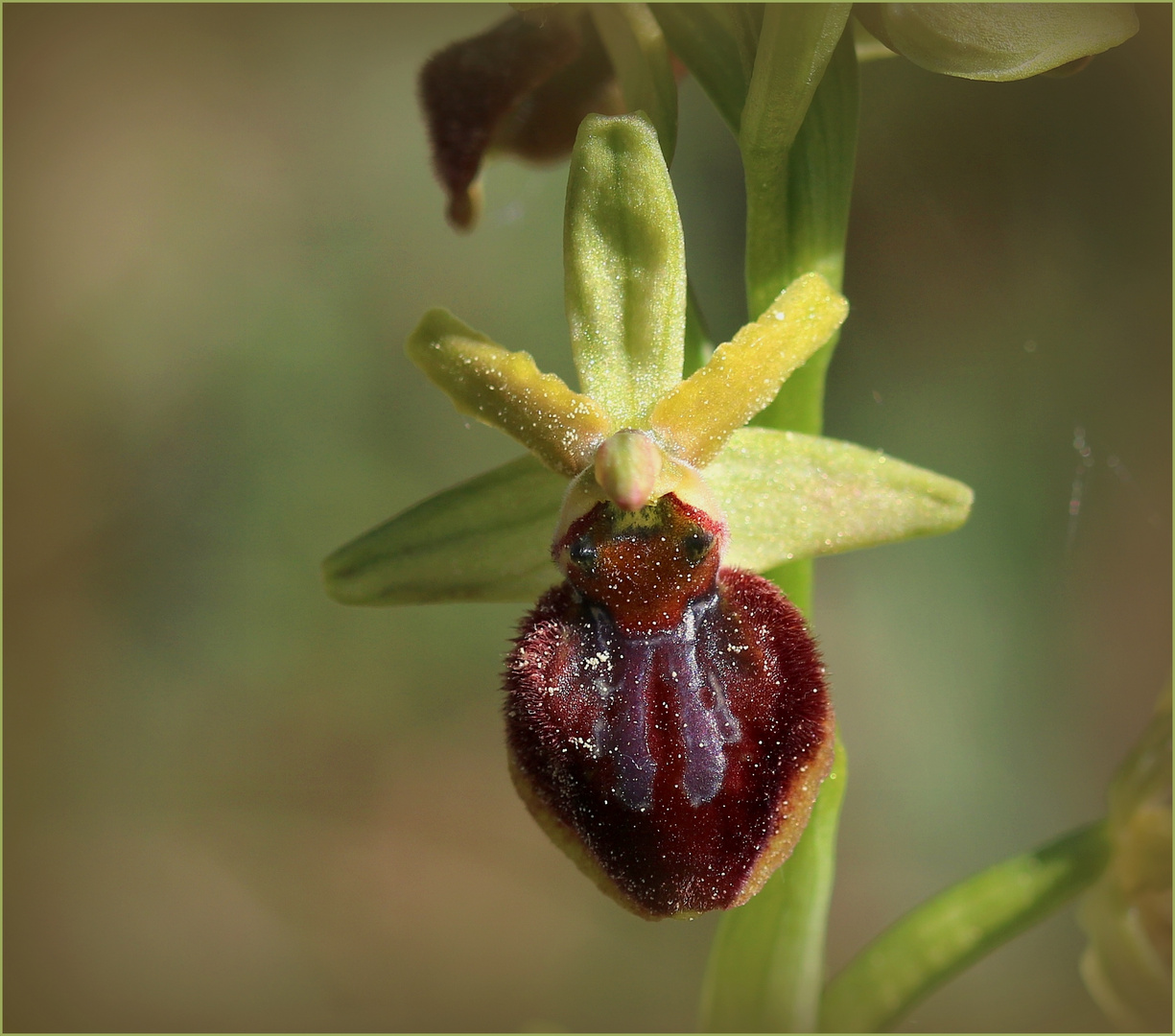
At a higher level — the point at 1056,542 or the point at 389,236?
the point at 389,236

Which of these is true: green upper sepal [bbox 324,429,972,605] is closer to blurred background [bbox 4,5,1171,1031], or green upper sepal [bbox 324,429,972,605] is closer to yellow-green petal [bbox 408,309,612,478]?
yellow-green petal [bbox 408,309,612,478]

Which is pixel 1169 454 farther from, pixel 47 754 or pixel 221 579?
pixel 47 754

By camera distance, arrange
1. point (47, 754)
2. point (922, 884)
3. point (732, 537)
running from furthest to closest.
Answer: point (47, 754) < point (922, 884) < point (732, 537)

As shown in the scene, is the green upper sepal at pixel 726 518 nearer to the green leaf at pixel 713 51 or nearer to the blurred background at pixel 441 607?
the green leaf at pixel 713 51

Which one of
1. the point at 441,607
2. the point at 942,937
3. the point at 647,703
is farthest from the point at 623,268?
the point at 441,607

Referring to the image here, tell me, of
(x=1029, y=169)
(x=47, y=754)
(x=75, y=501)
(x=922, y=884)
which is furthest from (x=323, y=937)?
(x=1029, y=169)

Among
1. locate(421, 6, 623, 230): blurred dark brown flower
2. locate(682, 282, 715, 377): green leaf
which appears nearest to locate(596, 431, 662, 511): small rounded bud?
locate(682, 282, 715, 377): green leaf
